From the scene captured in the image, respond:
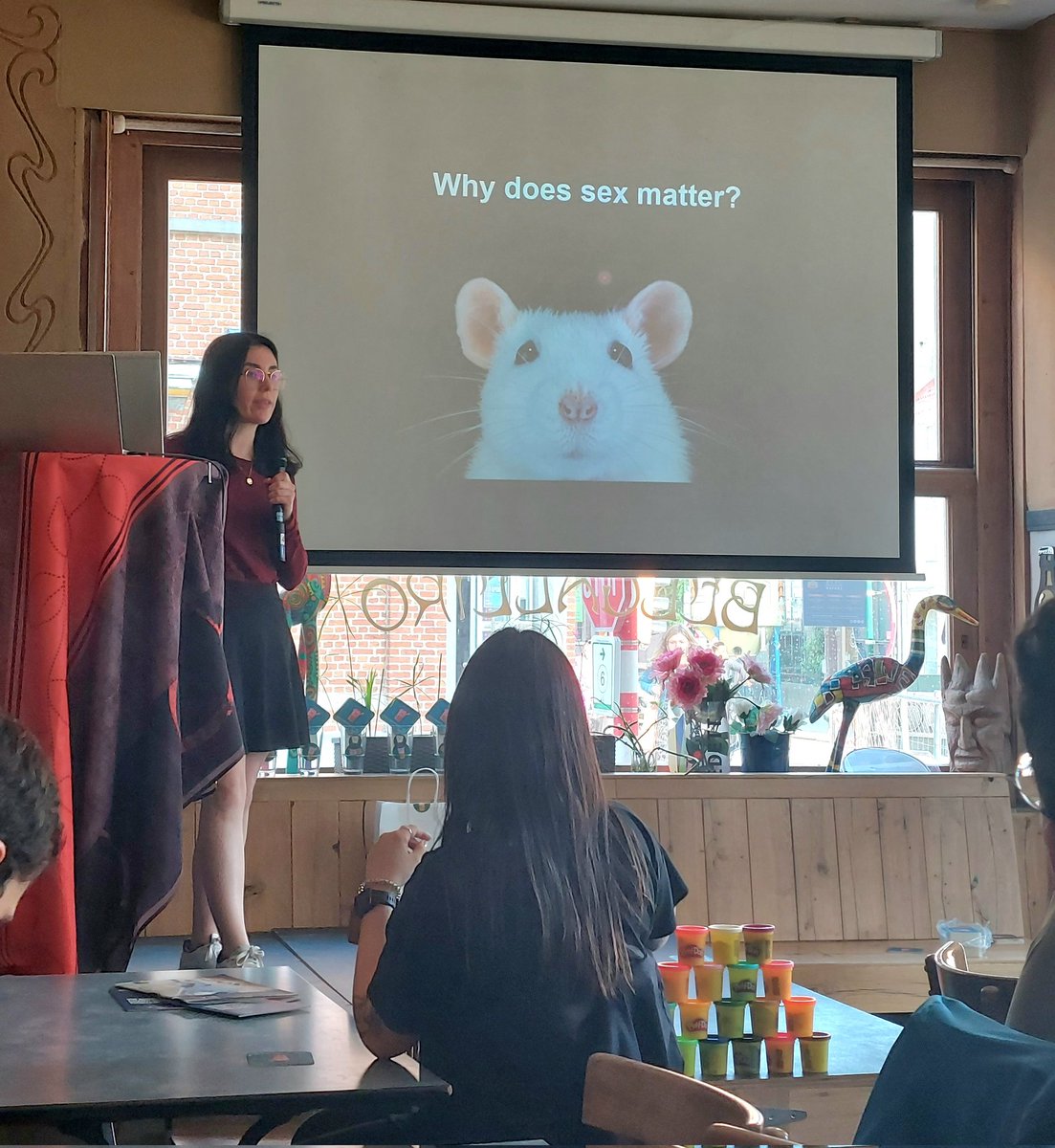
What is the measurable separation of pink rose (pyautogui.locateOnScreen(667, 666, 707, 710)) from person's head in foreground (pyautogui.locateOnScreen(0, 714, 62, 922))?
2.82 meters

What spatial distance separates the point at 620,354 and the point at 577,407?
22 cm

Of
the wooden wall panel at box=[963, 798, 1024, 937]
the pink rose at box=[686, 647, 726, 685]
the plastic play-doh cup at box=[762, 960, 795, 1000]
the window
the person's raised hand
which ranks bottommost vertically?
the wooden wall panel at box=[963, 798, 1024, 937]

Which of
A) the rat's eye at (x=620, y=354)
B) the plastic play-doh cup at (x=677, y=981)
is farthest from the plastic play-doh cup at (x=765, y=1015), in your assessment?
the rat's eye at (x=620, y=354)

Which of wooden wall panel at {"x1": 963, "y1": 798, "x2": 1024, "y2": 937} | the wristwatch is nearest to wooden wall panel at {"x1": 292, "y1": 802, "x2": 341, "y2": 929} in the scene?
wooden wall panel at {"x1": 963, "y1": 798, "x2": 1024, "y2": 937}

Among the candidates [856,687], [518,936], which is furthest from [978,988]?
[856,687]

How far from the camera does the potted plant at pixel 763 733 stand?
4078 millimetres

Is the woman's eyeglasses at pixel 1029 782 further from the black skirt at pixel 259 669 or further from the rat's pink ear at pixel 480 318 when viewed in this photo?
the rat's pink ear at pixel 480 318

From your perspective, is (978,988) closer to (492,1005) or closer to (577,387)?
(492,1005)

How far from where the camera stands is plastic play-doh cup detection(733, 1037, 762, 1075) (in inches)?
88.3

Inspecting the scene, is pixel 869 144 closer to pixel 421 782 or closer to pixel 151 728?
pixel 421 782

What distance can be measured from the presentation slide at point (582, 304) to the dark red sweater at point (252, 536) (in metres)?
0.94

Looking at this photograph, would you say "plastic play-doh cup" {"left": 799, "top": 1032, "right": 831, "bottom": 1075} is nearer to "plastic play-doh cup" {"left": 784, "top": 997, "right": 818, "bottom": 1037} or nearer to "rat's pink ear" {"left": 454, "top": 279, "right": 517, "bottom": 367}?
"plastic play-doh cup" {"left": 784, "top": 997, "right": 818, "bottom": 1037}

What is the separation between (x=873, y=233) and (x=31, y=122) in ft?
8.50

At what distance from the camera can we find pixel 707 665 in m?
4.07
